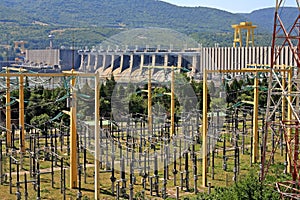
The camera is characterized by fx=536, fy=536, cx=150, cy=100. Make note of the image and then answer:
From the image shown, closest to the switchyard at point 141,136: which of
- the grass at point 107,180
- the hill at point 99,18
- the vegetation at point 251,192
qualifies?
the grass at point 107,180

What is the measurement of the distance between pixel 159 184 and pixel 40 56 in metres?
35.5

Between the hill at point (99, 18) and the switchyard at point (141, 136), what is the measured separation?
45794mm

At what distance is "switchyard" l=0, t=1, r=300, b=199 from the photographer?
24.8 feet

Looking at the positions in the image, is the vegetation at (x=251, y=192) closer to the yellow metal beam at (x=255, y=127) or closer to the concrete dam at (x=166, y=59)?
the yellow metal beam at (x=255, y=127)

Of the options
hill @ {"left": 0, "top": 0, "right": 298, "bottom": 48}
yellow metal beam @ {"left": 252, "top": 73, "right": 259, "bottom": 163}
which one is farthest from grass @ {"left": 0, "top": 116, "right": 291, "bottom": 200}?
hill @ {"left": 0, "top": 0, "right": 298, "bottom": 48}

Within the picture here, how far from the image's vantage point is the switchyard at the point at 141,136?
24.8 feet

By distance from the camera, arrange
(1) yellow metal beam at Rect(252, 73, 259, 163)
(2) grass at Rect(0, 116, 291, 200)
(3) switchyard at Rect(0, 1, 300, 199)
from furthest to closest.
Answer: (1) yellow metal beam at Rect(252, 73, 259, 163), (2) grass at Rect(0, 116, 291, 200), (3) switchyard at Rect(0, 1, 300, 199)

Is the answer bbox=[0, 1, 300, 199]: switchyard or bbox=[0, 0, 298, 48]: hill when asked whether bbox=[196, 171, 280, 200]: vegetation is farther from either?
bbox=[0, 0, 298, 48]: hill

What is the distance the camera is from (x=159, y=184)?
829 centimetres

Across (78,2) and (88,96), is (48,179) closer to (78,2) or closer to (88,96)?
(88,96)

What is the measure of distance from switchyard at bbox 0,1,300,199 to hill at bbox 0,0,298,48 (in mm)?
45794

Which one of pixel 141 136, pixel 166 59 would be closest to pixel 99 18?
pixel 166 59

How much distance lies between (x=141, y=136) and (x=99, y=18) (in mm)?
72282

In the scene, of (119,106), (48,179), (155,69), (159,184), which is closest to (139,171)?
(159,184)
